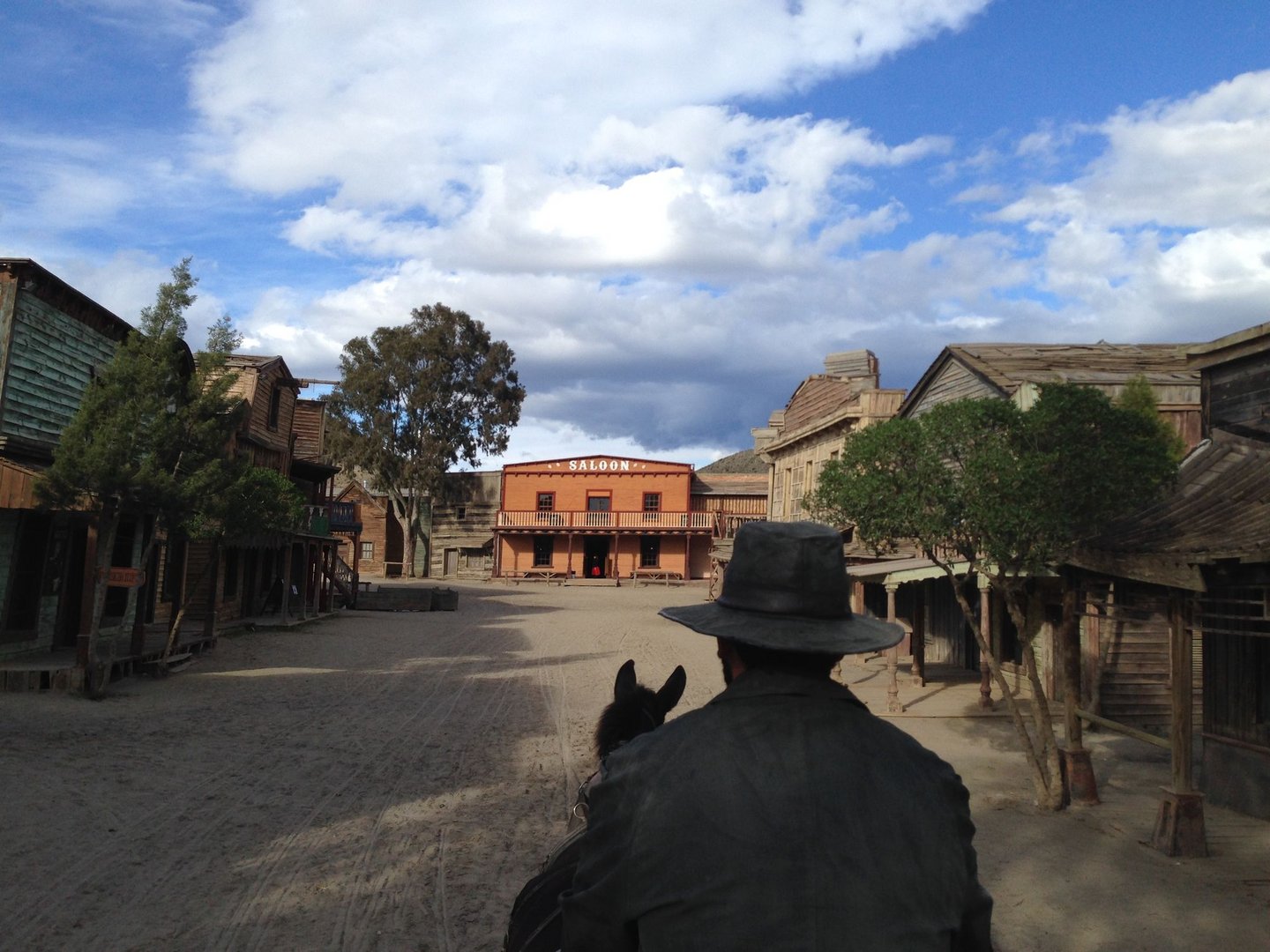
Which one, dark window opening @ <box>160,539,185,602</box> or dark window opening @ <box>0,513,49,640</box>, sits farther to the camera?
dark window opening @ <box>160,539,185,602</box>

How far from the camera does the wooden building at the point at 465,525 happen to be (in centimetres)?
4956

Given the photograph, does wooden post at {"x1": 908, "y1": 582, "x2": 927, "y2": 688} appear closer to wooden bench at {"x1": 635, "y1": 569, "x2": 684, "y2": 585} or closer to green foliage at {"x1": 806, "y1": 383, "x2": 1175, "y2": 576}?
green foliage at {"x1": 806, "y1": 383, "x2": 1175, "y2": 576}

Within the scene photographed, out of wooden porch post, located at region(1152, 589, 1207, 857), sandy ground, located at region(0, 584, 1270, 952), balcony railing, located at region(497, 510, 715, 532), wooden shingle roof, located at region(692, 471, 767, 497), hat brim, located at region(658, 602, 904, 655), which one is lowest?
sandy ground, located at region(0, 584, 1270, 952)

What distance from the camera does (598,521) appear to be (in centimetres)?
4566

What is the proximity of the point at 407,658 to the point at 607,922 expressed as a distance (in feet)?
55.1

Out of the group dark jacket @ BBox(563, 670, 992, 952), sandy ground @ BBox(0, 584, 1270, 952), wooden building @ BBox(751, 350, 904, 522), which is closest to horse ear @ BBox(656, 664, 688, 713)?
dark jacket @ BBox(563, 670, 992, 952)

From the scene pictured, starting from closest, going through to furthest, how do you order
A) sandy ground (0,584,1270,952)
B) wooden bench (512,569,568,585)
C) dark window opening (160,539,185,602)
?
sandy ground (0,584,1270,952) < dark window opening (160,539,185,602) < wooden bench (512,569,568,585)

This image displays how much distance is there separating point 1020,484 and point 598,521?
38186 millimetres

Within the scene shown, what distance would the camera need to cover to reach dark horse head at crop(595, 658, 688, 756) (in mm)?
3139

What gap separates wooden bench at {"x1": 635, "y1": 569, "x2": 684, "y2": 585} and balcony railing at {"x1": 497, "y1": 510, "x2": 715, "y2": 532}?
7.03 ft

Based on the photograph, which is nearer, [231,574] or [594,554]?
[231,574]

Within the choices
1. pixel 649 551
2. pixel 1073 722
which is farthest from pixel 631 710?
pixel 649 551

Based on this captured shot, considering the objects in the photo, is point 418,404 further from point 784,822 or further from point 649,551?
point 784,822

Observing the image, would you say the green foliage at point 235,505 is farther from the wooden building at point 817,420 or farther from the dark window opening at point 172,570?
the wooden building at point 817,420
